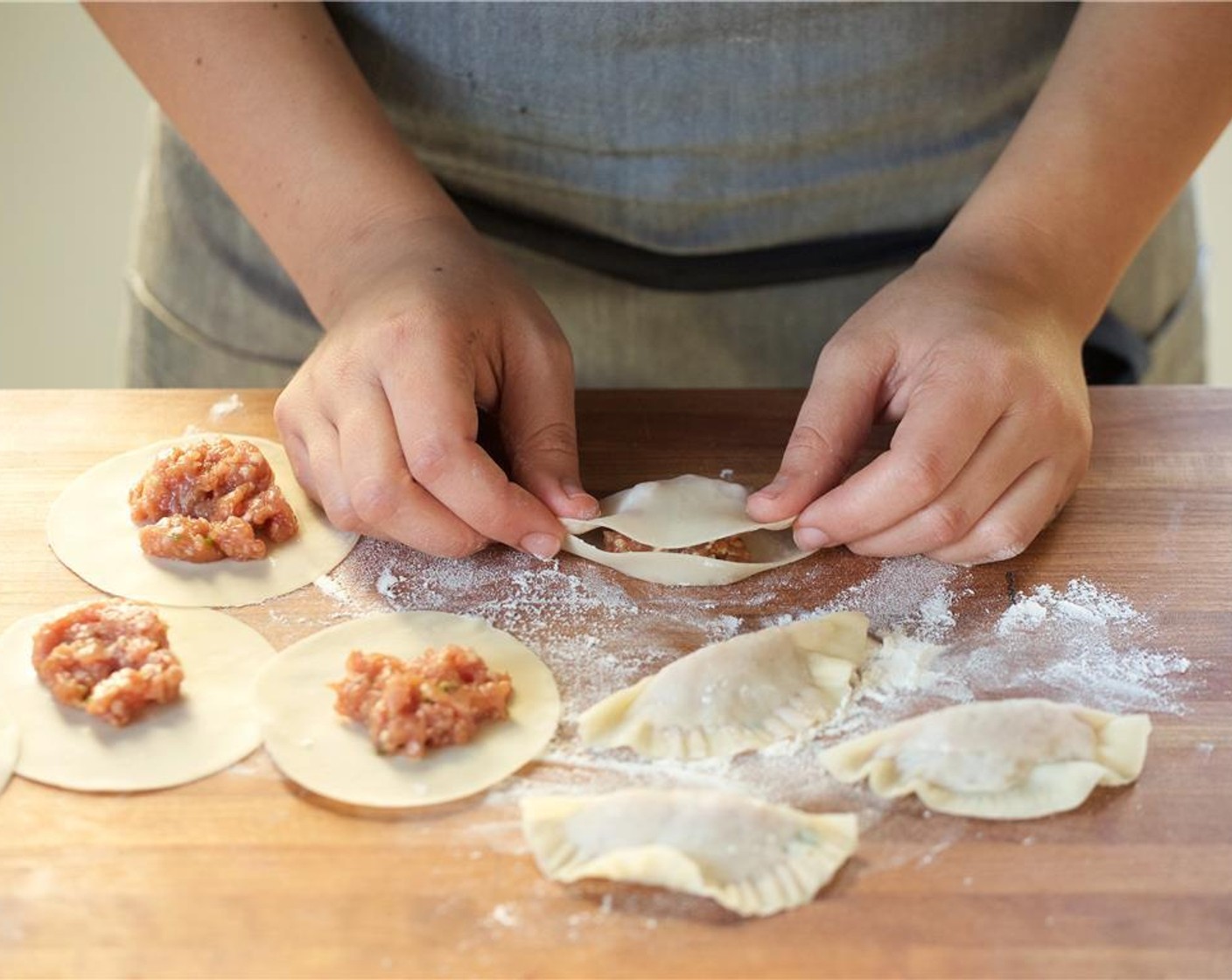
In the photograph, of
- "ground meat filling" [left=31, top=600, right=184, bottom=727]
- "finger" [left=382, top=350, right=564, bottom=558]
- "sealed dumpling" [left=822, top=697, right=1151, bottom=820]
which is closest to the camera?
"sealed dumpling" [left=822, top=697, right=1151, bottom=820]

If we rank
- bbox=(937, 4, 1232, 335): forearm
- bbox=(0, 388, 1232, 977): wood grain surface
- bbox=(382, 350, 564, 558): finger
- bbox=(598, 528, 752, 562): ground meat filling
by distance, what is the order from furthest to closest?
bbox=(937, 4, 1232, 335): forearm, bbox=(598, 528, 752, 562): ground meat filling, bbox=(382, 350, 564, 558): finger, bbox=(0, 388, 1232, 977): wood grain surface

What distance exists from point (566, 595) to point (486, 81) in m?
0.90

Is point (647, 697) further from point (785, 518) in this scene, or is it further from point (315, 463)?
point (315, 463)

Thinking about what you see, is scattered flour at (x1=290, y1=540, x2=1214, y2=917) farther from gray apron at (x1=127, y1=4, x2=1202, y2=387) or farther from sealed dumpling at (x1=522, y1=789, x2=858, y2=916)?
gray apron at (x1=127, y1=4, x2=1202, y2=387)

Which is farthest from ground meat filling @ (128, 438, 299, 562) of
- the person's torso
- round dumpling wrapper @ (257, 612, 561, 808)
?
the person's torso

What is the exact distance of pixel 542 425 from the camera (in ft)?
6.25

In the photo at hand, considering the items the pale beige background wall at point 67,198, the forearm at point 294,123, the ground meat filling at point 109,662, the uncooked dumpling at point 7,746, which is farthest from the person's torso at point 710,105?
the pale beige background wall at point 67,198

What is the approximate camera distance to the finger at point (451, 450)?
1.74 metres

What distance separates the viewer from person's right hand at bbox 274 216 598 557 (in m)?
1.76

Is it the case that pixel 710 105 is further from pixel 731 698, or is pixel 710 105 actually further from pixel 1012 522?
pixel 731 698

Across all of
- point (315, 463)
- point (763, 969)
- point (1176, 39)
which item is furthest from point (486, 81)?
point (763, 969)

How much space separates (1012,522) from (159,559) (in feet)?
3.71

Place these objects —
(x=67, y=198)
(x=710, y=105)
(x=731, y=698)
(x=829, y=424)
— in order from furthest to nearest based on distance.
Answer: (x=67, y=198) < (x=710, y=105) < (x=829, y=424) < (x=731, y=698)

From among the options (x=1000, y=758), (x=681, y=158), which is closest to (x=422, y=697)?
(x=1000, y=758)
